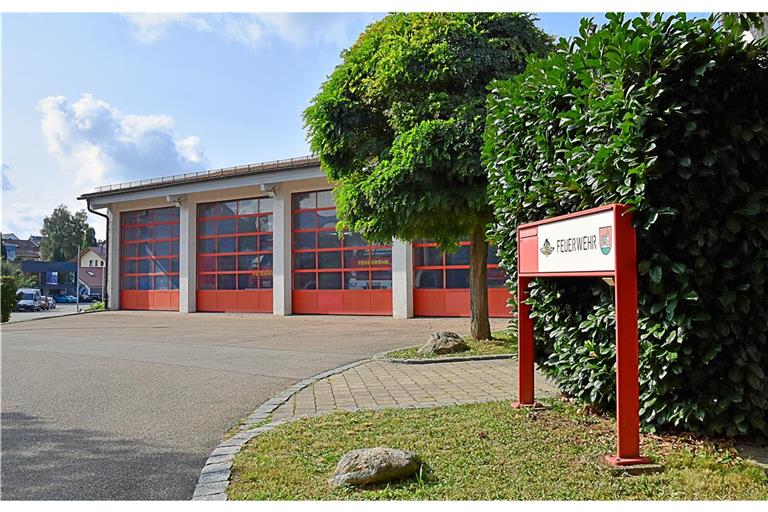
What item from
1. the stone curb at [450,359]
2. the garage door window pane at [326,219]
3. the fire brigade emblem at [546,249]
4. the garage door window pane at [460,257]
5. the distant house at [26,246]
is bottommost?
the stone curb at [450,359]

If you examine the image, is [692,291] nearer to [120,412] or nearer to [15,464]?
[15,464]

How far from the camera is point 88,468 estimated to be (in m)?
4.42

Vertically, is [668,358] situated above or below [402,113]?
below

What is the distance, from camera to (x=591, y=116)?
479 cm

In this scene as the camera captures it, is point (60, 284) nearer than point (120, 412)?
No

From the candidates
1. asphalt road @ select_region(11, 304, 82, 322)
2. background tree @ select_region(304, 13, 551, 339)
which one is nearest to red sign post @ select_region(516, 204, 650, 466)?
background tree @ select_region(304, 13, 551, 339)

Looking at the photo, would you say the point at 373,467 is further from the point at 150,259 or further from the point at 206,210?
the point at 150,259

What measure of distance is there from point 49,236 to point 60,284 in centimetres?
1449

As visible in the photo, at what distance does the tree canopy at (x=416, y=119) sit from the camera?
10.3m

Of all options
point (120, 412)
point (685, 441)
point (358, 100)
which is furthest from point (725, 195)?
point (358, 100)

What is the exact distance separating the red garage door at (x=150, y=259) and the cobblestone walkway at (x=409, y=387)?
70.2 feet

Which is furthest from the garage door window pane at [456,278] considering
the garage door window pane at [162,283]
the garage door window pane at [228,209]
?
the garage door window pane at [162,283]

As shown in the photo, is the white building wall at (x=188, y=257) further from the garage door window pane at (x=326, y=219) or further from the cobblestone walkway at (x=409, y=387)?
the cobblestone walkway at (x=409, y=387)

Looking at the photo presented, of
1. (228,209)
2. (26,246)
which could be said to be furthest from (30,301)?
(26,246)
